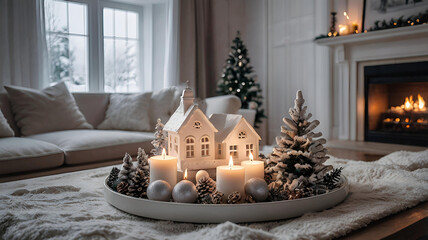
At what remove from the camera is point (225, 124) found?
1.59 m

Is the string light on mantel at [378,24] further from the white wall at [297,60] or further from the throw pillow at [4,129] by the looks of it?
the throw pillow at [4,129]

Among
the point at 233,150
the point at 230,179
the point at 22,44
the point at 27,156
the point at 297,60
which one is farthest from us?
the point at 297,60

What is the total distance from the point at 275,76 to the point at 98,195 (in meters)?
4.07

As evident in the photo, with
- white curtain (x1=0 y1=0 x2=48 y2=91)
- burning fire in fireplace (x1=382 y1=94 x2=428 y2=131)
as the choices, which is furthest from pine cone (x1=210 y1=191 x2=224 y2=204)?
burning fire in fireplace (x1=382 y1=94 x2=428 y2=131)

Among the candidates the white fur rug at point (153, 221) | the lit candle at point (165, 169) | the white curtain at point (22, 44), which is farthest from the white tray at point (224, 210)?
the white curtain at point (22, 44)

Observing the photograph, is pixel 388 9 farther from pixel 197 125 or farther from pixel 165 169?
pixel 165 169

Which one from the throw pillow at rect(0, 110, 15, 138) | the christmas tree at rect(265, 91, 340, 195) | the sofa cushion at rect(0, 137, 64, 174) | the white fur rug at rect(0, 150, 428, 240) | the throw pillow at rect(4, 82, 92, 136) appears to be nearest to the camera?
the white fur rug at rect(0, 150, 428, 240)

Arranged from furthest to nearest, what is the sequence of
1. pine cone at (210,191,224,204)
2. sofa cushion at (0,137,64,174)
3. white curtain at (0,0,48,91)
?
white curtain at (0,0,48,91), sofa cushion at (0,137,64,174), pine cone at (210,191,224,204)

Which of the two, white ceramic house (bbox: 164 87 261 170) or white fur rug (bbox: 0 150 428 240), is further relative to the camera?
white ceramic house (bbox: 164 87 261 170)

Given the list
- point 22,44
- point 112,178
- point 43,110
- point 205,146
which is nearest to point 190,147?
point 205,146

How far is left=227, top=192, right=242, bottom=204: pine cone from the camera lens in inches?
49.3

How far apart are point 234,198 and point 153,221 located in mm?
289

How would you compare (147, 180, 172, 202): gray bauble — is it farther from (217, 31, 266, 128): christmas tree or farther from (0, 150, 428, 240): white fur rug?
(217, 31, 266, 128): christmas tree

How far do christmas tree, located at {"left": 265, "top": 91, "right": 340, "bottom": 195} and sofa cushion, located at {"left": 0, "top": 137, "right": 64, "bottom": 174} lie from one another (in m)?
1.69
